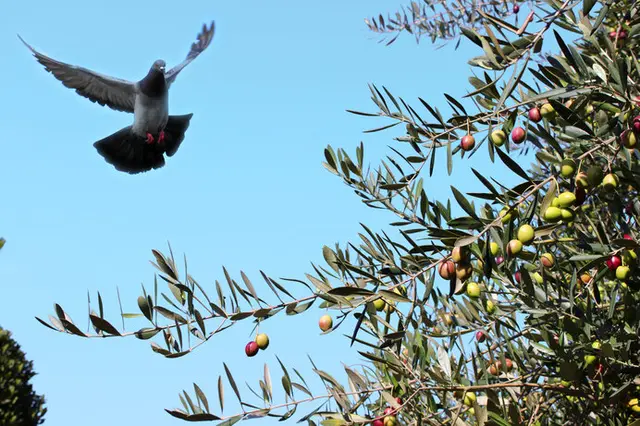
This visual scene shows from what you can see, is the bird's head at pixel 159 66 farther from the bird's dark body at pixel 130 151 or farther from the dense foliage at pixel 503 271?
the dense foliage at pixel 503 271

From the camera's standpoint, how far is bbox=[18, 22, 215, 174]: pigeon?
8.16 m

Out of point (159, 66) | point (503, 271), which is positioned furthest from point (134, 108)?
point (503, 271)

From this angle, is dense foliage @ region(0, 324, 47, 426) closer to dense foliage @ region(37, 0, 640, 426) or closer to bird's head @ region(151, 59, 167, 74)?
bird's head @ region(151, 59, 167, 74)

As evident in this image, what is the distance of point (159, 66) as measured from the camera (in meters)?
8.19

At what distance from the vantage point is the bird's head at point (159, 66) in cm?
815

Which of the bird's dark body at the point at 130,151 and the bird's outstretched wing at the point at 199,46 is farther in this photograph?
the bird's outstretched wing at the point at 199,46

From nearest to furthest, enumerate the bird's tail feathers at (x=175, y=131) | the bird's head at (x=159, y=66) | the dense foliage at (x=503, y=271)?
the dense foliage at (x=503, y=271) < the bird's head at (x=159, y=66) < the bird's tail feathers at (x=175, y=131)

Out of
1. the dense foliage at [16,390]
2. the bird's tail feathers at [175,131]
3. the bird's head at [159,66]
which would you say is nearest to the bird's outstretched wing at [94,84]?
the bird's head at [159,66]

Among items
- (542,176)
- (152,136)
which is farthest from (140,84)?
(542,176)

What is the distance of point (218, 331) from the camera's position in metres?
2.61

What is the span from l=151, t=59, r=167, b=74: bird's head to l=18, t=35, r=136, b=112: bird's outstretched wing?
0.33 metres

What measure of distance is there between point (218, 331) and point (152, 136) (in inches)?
239

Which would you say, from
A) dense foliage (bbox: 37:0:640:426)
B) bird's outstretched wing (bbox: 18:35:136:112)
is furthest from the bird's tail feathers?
dense foliage (bbox: 37:0:640:426)

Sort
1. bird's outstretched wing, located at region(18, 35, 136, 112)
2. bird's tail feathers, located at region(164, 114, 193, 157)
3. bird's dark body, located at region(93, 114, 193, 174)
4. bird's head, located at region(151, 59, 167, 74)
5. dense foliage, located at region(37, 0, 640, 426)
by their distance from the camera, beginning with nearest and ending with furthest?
dense foliage, located at region(37, 0, 640, 426), bird's outstretched wing, located at region(18, 35, 136, 112), bird's head, located at region(151, 59, 167, 74), bird's dark body, located at region(93, 114, 193, 174), bird's tail feathers, located at region(164, 114, 193, 157)
